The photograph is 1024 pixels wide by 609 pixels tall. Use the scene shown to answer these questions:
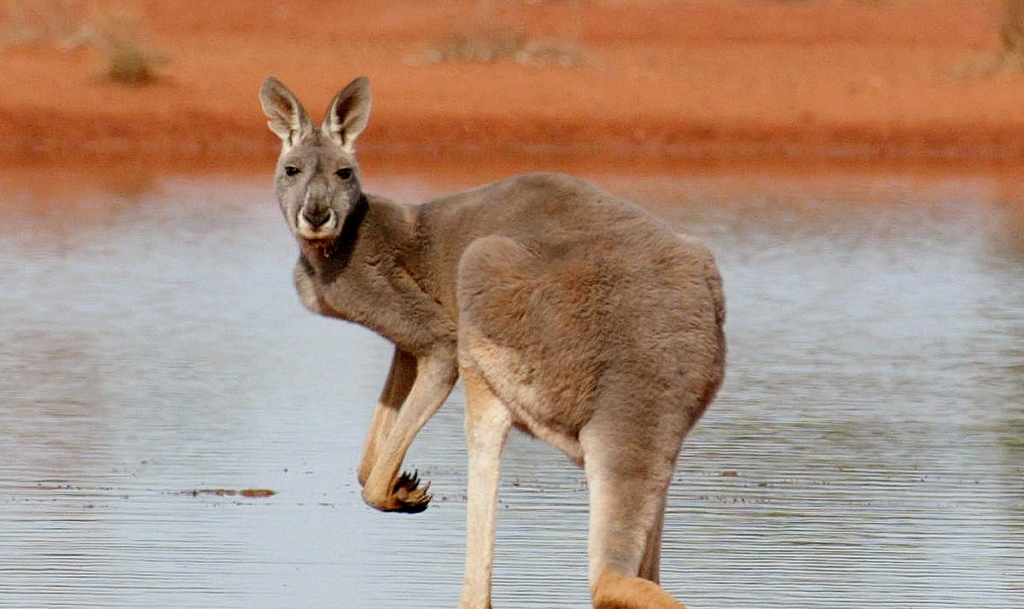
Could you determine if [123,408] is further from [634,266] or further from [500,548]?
[634,266]

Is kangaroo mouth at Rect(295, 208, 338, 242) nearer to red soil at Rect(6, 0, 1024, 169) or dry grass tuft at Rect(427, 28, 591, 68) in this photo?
red soil at Rect(6, 0, 1024, 169)

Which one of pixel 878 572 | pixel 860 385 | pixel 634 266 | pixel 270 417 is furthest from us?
pixel 860 385

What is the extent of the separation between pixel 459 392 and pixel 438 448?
64.3 inches

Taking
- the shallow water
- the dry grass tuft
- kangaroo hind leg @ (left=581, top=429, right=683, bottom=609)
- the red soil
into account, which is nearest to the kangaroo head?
kangaroo hind leg @ (left=581, top=429, right=683, bottom=609)

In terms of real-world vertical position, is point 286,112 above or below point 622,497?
above

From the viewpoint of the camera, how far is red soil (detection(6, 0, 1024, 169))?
78.0 ft

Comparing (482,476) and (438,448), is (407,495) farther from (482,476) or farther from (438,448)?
(438,448)

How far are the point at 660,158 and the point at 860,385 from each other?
13477 mm

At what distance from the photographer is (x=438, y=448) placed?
345 inches

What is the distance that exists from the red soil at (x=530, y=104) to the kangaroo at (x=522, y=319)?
16721mm

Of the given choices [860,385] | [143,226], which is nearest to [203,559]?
[860,385]

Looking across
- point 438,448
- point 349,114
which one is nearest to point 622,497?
point 349,114

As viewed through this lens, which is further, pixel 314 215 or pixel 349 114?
pixel 349 114

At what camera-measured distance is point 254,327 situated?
12.3m
